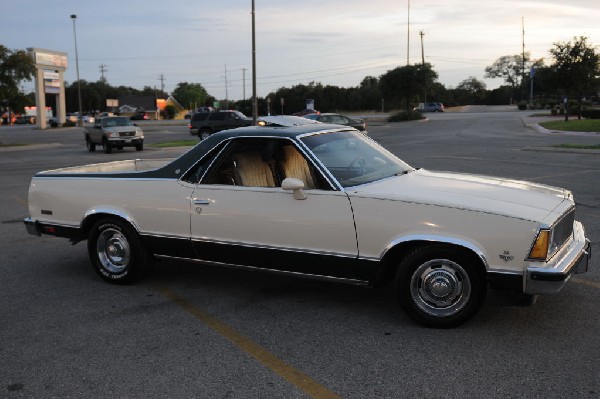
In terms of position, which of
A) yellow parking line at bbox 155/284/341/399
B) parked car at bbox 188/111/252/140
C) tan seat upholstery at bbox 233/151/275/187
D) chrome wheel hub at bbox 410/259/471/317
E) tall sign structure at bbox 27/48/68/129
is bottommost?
yellow parking line at bbox 155/284/341/399

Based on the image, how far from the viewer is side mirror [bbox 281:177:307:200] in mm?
4633

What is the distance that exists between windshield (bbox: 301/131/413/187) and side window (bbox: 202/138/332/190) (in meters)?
0.23

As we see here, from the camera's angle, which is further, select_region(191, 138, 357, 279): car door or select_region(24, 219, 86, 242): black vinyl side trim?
select_region(24, 219, 86, 242): black vinyl side trim

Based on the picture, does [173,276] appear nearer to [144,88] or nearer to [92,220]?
[92,220]

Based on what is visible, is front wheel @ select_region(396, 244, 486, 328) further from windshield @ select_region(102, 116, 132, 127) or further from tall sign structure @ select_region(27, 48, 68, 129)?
tall sign structure @ select_region(27, 48, 68, 129)

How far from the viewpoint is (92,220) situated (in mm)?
5832

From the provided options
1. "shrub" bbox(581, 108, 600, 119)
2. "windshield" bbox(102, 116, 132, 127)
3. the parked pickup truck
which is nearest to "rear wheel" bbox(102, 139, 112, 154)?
the parked pickup truck

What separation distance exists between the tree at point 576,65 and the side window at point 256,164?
39366 millimetres

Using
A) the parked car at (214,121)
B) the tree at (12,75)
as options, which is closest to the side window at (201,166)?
the parked car at (214,121)

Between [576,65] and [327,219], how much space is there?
4002cm

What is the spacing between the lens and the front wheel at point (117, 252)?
18.3 ft

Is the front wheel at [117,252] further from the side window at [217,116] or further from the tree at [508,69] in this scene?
the tree at [508,69]

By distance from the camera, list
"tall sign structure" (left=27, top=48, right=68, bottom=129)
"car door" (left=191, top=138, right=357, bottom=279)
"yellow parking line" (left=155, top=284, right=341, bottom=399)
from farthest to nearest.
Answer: "tall sign structure" (left=27, top=48, right=68, bottom=129)
"car door" (left=191, top=138, right=357, bottom=279)
"yellow parking line" (left=155, top=284, right=341, bottom=399)

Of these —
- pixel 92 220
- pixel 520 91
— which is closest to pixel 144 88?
pixel 520 91
